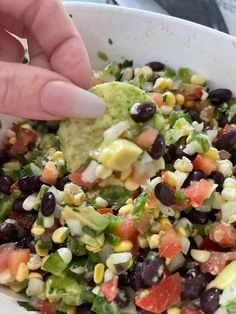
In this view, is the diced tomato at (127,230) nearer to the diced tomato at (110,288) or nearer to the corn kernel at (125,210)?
the corn kernel at (125,210)

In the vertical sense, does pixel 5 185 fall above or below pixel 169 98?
below

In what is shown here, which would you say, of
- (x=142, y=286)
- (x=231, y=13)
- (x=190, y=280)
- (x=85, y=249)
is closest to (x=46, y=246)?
(x=85, y=249)

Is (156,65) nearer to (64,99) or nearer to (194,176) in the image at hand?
(194,176)

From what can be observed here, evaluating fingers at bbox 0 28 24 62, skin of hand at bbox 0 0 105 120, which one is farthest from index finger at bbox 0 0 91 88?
fingers at bbox 0 28 24 62

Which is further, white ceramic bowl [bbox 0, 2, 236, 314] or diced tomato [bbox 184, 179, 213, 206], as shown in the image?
white ceramic bowl [bbox 0, 2, 236, 314]

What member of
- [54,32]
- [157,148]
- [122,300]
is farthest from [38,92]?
[122,300]

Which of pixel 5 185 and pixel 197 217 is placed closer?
pixel 197 217

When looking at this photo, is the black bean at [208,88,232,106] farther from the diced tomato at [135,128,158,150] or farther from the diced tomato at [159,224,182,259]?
the diced tomato at [135,128,158,150]

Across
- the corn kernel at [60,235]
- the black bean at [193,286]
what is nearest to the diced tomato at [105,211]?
the corn kernel at [60,235]
